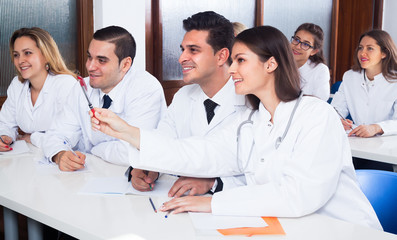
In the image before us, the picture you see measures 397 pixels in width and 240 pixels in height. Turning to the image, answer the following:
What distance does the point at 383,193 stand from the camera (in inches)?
64.1

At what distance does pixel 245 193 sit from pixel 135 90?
1.19m

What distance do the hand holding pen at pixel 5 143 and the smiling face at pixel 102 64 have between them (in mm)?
530

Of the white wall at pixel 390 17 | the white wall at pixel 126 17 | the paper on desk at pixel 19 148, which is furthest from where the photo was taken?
the white wall at pixel 390 17

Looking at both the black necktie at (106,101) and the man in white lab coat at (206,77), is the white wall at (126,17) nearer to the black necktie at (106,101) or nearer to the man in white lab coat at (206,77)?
the black necktie at (106,101)

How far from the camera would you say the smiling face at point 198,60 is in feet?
6.82

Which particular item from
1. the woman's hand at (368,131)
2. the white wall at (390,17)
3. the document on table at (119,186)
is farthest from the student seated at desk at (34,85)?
the white wall at (390,17)

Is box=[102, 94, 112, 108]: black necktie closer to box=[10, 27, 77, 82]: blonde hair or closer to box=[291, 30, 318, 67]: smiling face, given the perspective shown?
box=[10, 27, 77, 82]: blonde hair

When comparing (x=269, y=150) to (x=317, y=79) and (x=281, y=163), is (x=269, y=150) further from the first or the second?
(x=317, y=79)

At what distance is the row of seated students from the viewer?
55.6 inches

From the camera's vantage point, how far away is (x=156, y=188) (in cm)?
165

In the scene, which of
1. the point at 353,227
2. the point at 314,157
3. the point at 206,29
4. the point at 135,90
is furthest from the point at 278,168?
Answer: the point at 135,90

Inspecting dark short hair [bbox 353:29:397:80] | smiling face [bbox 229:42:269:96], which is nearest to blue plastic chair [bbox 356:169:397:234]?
smiling face [bbox 229:42:269:96]

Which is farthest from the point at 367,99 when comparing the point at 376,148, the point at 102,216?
the point at 102,216

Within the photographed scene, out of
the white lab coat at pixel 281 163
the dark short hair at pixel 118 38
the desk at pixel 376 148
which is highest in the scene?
the dark short hair at pixel 118 38
